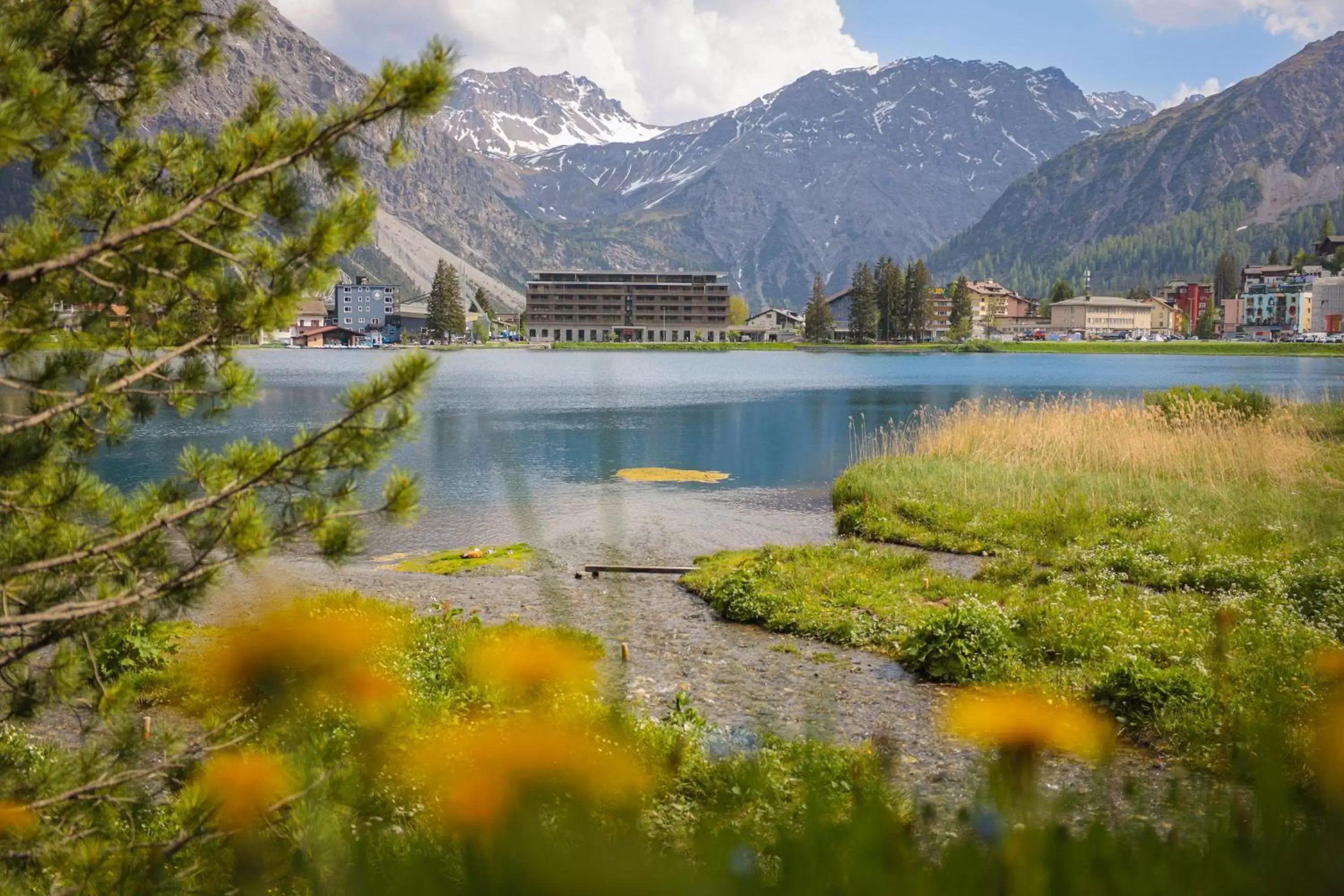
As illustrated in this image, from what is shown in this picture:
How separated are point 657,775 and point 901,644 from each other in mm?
8781

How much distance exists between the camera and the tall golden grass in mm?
23672

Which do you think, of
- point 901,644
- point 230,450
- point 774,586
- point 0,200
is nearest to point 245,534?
point 230,450

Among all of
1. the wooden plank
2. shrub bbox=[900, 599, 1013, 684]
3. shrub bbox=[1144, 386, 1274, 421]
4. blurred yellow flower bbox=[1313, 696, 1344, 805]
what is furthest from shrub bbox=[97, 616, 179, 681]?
shrub bbox=[1144, 386, 1274, 421]

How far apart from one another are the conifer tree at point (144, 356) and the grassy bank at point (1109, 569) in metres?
4.27

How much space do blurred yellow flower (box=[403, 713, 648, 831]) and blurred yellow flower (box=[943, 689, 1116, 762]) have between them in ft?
2.74

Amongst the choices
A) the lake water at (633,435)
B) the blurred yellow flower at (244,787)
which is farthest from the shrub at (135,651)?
the blurred yellow flower at (244,787)

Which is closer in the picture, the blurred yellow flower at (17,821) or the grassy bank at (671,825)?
the grassy bank at (671,825)

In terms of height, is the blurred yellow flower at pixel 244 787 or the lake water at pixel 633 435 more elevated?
the blurred yellow flower at pixel 244 787

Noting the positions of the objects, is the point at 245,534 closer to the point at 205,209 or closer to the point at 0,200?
the point at 205,209

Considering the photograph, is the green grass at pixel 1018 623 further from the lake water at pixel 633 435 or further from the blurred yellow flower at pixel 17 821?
the blurred yellow flower at pixel 17 821

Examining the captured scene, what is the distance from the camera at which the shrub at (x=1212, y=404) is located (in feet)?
101

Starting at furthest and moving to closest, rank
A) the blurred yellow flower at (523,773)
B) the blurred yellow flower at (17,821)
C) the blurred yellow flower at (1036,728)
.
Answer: the blurred yellow flower at (17,821) < the blurred yellow flower at (1036,728) < the blurred yellow flower at (523,773)

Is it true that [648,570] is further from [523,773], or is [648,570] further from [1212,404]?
[1212,404]

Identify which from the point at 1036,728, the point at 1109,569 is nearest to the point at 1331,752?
the point at 1036,728
